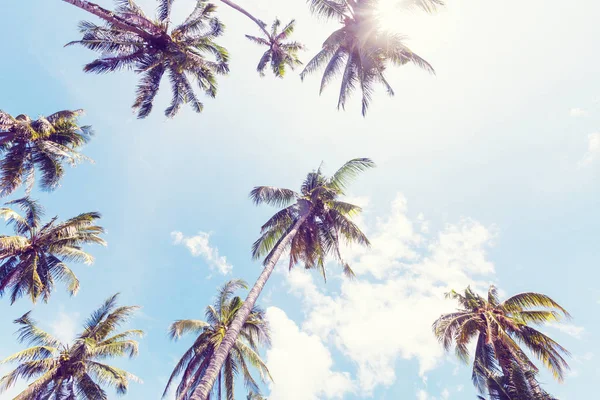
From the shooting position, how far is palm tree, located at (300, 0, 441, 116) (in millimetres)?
13047

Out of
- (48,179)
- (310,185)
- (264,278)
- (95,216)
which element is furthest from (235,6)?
(48,179)

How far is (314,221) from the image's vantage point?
14.3 metres

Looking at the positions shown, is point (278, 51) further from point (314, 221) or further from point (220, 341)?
point (220, 341)

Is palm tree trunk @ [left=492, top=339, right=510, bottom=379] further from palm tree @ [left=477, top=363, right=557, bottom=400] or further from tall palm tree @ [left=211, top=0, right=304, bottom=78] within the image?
tall palm tree @ [left=211, top=0, right=304, bottom=78]

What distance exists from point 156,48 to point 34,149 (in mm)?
8710

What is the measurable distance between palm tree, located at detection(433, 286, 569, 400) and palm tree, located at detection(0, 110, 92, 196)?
2000 cm

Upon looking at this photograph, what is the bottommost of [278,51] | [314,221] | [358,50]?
[314,221]

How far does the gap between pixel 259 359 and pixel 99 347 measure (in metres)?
7.93

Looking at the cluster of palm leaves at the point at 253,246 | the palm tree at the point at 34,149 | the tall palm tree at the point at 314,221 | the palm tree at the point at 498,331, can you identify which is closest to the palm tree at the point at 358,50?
the cluster of palm leaves at the point at 253,246

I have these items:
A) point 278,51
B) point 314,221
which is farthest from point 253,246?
point 278,51

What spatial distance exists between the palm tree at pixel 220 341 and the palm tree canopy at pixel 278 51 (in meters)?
11.9

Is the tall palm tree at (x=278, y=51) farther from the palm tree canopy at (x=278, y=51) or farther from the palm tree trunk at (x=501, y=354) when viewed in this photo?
the palm tree trunk at (x=501, y=354)

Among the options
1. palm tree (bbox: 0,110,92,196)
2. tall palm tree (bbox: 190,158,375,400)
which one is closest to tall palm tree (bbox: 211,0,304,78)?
tall palm tree (bbox: 190,158,375,400)

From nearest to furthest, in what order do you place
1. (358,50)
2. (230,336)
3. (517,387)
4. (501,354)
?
(517,387)
(230,336)
(501,354)
(358,50)
